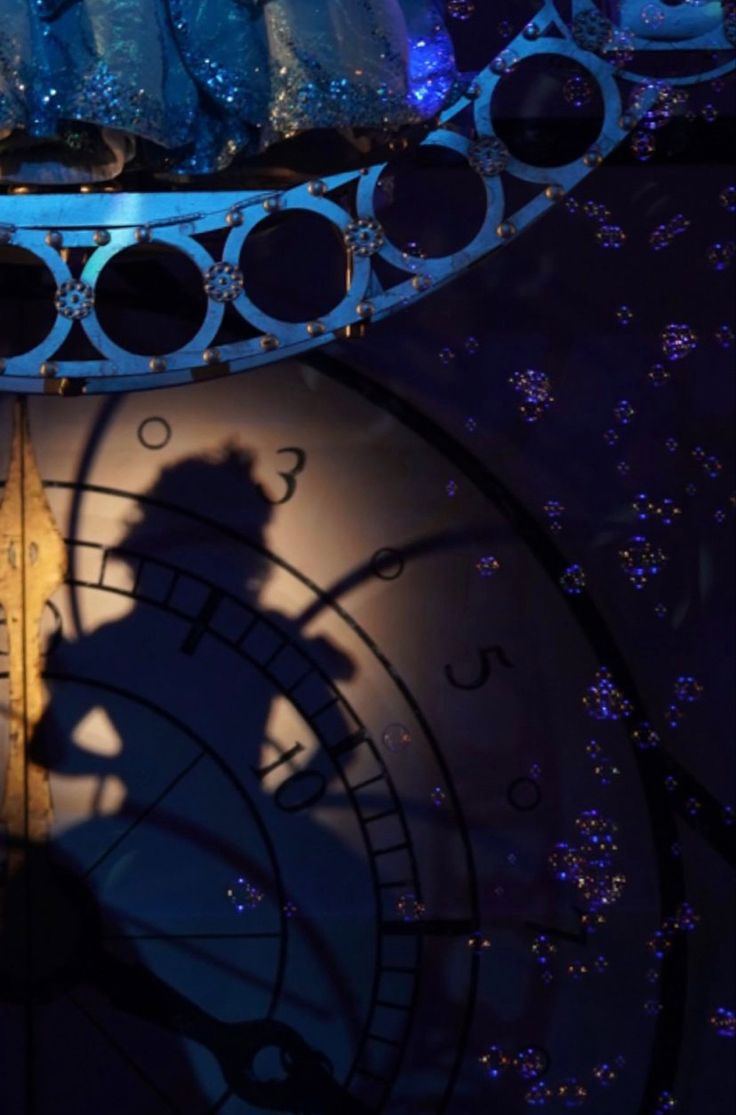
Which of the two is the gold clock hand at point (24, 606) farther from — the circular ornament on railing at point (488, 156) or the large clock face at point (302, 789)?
the circular ornament on railing at point (488, 156)

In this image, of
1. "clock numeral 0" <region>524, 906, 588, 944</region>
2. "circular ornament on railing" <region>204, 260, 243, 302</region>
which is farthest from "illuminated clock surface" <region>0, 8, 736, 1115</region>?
"circular ornament on railing" <region>204, 260, 243, 302</region>

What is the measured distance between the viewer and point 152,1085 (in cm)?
114

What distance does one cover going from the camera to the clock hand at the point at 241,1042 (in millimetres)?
1146

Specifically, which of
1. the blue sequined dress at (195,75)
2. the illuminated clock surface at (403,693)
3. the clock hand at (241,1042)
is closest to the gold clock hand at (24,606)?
the illuminated clock surface at (403,693)

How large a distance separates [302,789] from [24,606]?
0.26 m

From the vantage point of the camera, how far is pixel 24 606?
3.79 ft

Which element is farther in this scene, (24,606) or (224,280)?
(24,606)

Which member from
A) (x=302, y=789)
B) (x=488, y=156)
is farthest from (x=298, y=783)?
(x=488, y=156)

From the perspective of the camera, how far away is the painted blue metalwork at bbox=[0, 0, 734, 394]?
1030mm

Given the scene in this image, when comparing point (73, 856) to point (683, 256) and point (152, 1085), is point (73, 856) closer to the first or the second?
point (152, 1085)

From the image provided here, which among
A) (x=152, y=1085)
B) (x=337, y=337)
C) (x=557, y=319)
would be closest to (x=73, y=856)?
(x=152, y=1085)

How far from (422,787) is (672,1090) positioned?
0.32 m

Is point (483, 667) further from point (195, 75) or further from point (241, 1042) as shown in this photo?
point (195, 75)

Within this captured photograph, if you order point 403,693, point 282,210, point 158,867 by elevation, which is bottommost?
point 158,867
